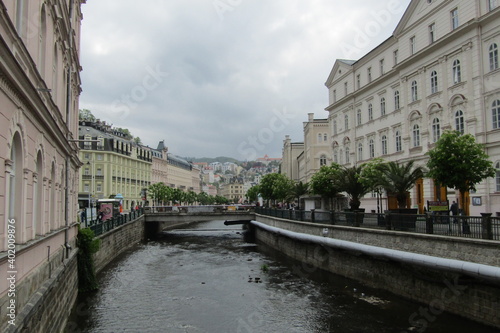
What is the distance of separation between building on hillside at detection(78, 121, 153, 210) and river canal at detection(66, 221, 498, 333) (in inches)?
1869

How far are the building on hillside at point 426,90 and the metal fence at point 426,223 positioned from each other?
8500 millimetres

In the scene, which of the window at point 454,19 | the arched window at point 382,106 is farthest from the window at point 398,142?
the window at point 454,19

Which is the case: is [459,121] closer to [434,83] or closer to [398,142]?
[434,83]

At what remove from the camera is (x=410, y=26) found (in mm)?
32969

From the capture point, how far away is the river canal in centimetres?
1488

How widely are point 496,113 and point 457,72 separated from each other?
4.43 m

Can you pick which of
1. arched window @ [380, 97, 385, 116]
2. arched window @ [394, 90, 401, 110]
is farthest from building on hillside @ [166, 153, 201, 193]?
arched window @ [394, 90, 401, 110]

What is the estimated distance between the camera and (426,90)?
31.0 m

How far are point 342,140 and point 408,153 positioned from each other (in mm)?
12766

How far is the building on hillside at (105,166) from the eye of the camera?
72000mm

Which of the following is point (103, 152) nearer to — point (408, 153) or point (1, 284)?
point (408, 153)

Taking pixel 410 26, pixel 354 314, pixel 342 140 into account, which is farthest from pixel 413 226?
pixel 342 140

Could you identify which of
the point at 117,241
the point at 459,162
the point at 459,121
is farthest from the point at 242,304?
the point at 459,121

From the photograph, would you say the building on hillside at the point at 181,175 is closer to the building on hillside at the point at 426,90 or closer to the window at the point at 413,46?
the building on hillside at the point at 426,90
